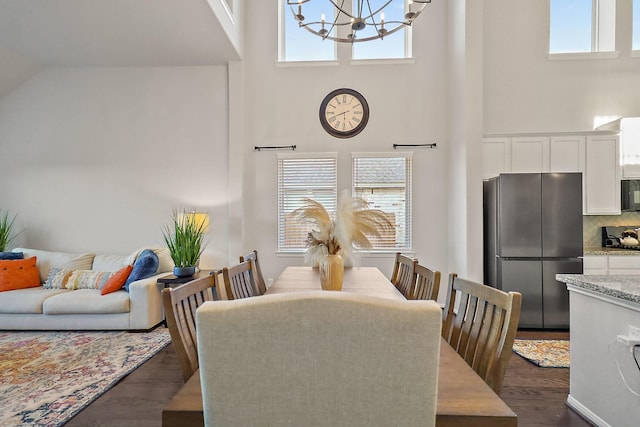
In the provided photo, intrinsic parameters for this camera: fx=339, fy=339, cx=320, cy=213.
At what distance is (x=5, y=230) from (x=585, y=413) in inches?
251

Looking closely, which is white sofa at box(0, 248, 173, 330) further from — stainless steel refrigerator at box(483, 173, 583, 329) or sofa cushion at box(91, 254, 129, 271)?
stainless steel refrigerator at box(483, 173, 583, 329)

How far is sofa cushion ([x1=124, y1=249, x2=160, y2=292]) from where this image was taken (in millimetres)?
3734

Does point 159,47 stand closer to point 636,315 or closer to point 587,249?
point 636,315

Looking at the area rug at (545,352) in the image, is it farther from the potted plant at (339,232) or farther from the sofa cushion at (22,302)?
the sofa cushion at (22,302)

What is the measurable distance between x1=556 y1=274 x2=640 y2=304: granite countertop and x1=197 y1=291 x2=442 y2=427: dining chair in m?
1.67

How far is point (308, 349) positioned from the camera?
0.69m

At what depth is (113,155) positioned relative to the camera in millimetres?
4742

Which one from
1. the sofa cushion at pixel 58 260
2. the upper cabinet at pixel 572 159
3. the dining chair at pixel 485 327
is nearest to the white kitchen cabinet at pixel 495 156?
the upper cabinet at pixel 572 159

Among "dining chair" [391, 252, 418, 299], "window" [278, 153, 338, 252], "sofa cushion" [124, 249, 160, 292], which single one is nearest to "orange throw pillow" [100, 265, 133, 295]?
"sofa cushion" [124, 249, 160, 292]

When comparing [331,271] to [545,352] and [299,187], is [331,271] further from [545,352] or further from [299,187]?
[299,187]

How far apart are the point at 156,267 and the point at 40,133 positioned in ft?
9.35

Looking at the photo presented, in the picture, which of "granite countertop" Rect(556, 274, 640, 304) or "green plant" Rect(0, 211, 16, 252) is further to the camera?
"green plant" Rect(0, 211, 16, 252)

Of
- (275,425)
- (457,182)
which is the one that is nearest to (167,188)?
(457,182)

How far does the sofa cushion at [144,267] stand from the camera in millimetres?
3734
